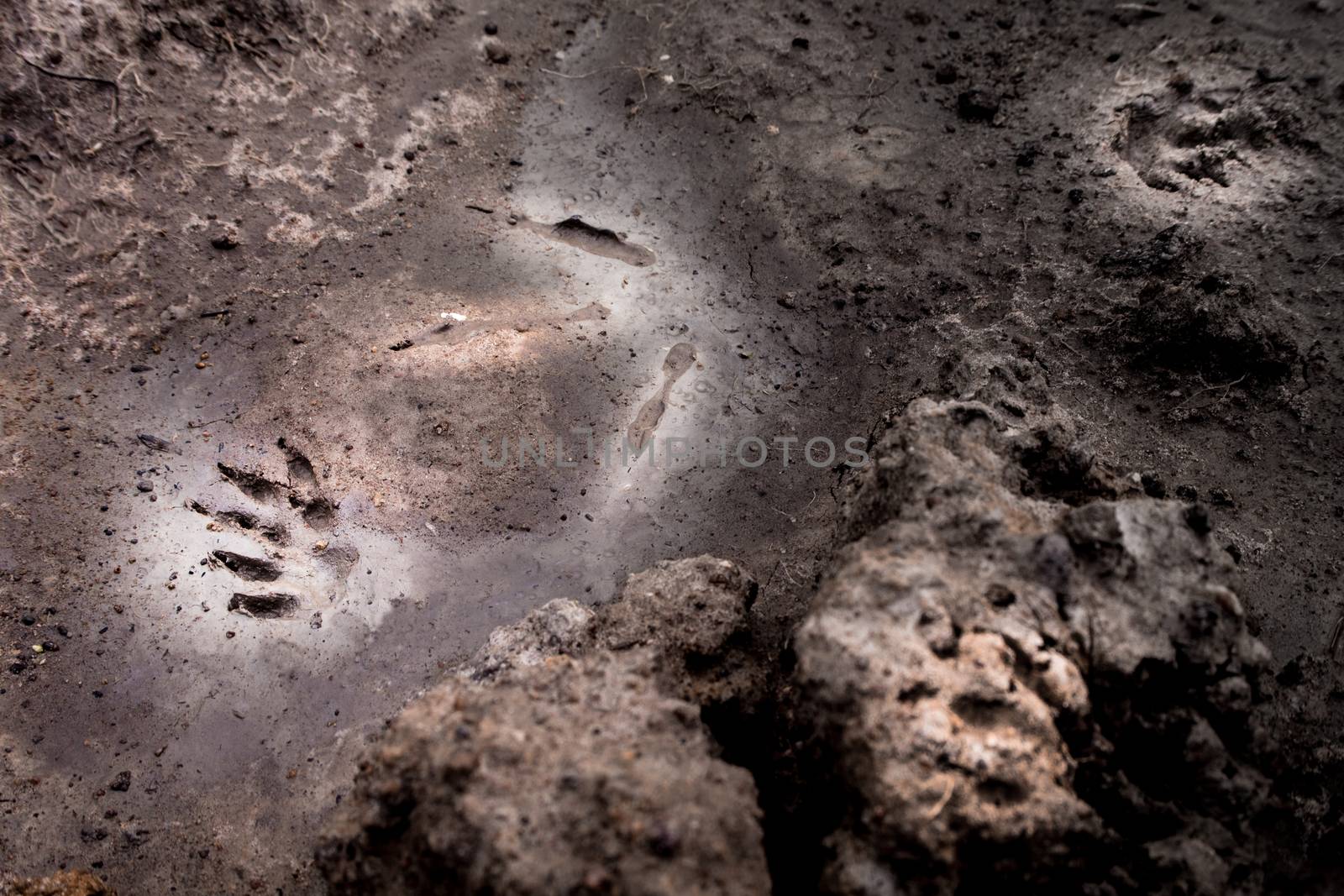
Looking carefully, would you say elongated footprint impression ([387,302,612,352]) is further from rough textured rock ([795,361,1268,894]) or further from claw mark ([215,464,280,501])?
rough textured rock ([795,361,1268,894])

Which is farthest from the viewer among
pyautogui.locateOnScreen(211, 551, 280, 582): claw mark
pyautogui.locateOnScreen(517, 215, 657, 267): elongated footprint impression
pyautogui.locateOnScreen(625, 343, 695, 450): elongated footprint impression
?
pyautogui.locateOnScreen(517, 215, 657, 267): elongated footprint impression

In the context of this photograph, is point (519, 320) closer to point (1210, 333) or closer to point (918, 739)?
point (918, 739)

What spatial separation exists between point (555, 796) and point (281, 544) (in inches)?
106

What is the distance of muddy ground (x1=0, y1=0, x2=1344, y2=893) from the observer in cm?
380

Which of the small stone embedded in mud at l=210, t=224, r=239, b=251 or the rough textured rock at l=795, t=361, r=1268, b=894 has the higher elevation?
the rough textured rock at l=795, t=361, r=1268, b=894

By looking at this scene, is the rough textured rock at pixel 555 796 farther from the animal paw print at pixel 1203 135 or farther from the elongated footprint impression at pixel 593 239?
Answer: the animal paw print at pixel 1203 135

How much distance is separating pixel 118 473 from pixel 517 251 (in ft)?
8.42

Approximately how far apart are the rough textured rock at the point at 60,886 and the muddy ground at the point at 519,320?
100 mm

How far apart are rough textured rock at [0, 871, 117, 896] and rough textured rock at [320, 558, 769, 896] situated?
143cm

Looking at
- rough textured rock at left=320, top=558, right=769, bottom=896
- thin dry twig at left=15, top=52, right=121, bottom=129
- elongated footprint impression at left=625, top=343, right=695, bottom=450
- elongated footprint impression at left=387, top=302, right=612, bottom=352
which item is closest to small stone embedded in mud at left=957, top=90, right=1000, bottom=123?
elongated footprint impression at left=625, top=343, right=695, bottom=450

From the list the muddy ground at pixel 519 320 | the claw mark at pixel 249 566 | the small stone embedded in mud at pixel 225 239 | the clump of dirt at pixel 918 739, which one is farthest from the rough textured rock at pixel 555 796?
the small stone embedded in mud at pixel 225 239

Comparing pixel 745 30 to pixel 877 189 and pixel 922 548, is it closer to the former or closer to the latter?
pixel 877 189

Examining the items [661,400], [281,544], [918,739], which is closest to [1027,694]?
[918,739]

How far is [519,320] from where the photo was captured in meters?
4.98
